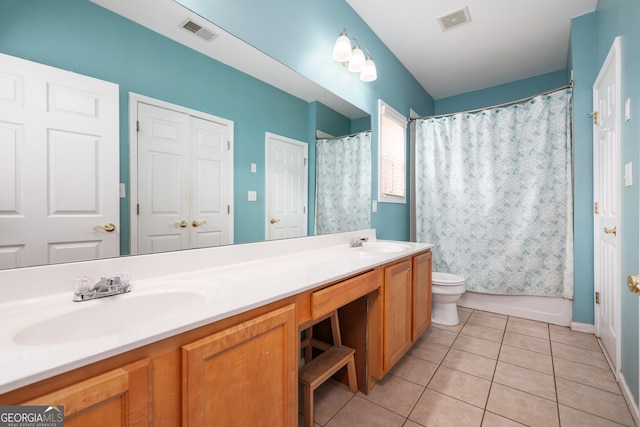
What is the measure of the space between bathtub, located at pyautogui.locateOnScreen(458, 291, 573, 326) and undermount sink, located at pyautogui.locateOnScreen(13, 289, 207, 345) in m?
2.87

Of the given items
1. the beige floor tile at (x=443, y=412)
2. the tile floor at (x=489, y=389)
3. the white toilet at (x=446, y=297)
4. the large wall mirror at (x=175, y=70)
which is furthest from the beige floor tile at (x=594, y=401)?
the large wall mirror at (x=175, y=70)

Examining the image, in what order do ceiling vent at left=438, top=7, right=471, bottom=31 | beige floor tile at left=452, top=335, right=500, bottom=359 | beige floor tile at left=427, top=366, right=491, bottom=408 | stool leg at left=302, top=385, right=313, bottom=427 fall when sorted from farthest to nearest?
1. ceiling vent at left=438, top=7, right=471, bottom=31
2. beige floor tile at left=452, top=335, right=500, bottom=359
3. beige floor tile at left=427, top=366, right=491, bottom=408
4. stool leg at left=302, top=385, right=313, bottom=427

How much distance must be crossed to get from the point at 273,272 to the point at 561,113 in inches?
110

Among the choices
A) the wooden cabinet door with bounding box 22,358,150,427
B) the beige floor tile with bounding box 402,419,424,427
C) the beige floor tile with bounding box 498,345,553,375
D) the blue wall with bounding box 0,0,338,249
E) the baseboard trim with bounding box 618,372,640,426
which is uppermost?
the blue wall with bounding box 0,0,338,249

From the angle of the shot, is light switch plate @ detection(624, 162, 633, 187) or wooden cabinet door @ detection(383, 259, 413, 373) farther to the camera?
wooden cabinet door @ detection(383, 259, 413, 373)

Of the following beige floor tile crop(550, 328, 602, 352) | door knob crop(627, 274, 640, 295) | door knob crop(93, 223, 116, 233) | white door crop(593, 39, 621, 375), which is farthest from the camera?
beige floor tile crop(550, 328, 602, 352)

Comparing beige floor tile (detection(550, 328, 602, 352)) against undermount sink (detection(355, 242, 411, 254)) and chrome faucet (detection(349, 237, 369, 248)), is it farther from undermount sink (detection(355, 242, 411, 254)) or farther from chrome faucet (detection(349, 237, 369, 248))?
chrome faucet (detection(349, 237, 369, 248))

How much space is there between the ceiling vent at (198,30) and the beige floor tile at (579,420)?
2.41m

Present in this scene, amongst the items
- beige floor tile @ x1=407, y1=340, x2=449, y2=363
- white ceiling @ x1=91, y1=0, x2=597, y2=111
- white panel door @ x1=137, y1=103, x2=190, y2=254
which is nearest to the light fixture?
white ceiling @ x1=91, y1=0, x2=597, y2=111

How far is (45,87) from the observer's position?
2.73ft

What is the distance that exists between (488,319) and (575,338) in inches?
23.7

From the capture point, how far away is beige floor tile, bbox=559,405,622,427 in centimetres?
134

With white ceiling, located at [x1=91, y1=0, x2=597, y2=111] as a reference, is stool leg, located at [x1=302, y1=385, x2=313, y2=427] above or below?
below

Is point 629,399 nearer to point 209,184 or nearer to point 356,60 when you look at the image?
point 209,184
